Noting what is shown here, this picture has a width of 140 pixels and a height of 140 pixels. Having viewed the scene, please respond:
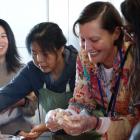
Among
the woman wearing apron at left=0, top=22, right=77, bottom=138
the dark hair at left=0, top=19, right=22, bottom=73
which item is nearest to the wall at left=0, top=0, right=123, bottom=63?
the dark hair at left=0, top=19, right=22, bottom=73

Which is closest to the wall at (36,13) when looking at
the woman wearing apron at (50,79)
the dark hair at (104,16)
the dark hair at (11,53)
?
the dark hair at (11,53)

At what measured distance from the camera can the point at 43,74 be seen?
1431 mm

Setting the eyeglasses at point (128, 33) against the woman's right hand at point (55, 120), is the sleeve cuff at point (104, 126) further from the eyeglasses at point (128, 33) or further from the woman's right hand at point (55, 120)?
the eyeglasses at point (128, 33)

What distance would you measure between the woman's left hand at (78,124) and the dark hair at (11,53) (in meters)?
0.81

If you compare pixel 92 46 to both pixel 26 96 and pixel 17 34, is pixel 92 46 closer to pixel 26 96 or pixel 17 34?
pixel 26 96

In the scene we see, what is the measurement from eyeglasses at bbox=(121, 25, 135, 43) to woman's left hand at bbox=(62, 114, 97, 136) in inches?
11.5

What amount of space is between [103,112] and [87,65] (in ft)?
0.61

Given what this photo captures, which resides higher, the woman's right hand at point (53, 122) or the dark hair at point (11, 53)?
the dark hair at point (11, 53)

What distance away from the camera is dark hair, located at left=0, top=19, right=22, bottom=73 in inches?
71.2

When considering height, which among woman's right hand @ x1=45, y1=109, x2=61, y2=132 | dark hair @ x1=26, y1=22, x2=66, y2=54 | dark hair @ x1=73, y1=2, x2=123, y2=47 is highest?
dark hair @ x1=73, y1=2, x2=123, y2=47

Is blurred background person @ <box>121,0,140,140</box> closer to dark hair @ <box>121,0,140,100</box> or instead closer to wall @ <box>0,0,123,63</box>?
dark hair @ <box>121,0,140,100</box>

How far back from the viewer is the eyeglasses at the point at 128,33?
1.04 m

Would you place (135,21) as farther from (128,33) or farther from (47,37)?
(47,37)

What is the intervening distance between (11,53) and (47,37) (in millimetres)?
593
